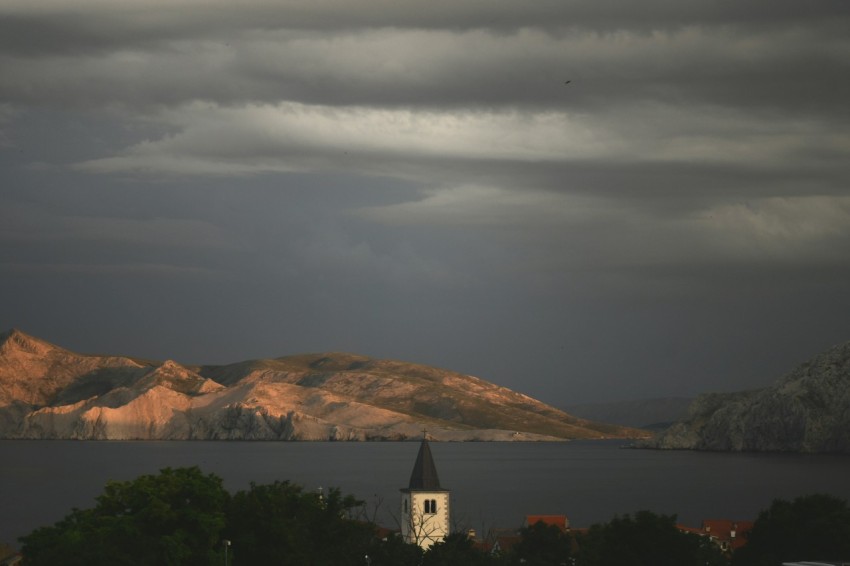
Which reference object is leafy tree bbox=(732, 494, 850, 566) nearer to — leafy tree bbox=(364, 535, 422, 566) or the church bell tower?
the church bell tower

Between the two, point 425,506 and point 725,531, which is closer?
point 425,506

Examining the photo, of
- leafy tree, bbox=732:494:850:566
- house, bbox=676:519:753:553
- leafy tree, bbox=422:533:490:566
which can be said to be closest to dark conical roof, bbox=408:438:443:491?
leafy tree, bbox=422:533:490:566

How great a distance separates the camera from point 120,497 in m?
66.0

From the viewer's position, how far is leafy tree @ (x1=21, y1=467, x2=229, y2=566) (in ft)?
189

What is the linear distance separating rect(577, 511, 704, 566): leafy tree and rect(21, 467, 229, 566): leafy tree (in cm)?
2415

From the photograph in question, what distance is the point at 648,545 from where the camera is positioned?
253 feet

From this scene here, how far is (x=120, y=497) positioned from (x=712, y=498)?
486ft

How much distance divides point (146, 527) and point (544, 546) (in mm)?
36850

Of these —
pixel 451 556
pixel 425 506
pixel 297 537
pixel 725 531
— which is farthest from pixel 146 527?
pixel 725 531

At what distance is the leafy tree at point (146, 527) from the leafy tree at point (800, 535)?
3343 cm

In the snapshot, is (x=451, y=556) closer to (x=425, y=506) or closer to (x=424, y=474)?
(x=425, y=506)

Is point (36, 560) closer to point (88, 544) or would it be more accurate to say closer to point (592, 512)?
point (88, 544)

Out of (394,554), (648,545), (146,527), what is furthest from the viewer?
(648,545)

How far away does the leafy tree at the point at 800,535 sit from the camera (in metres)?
78.3
